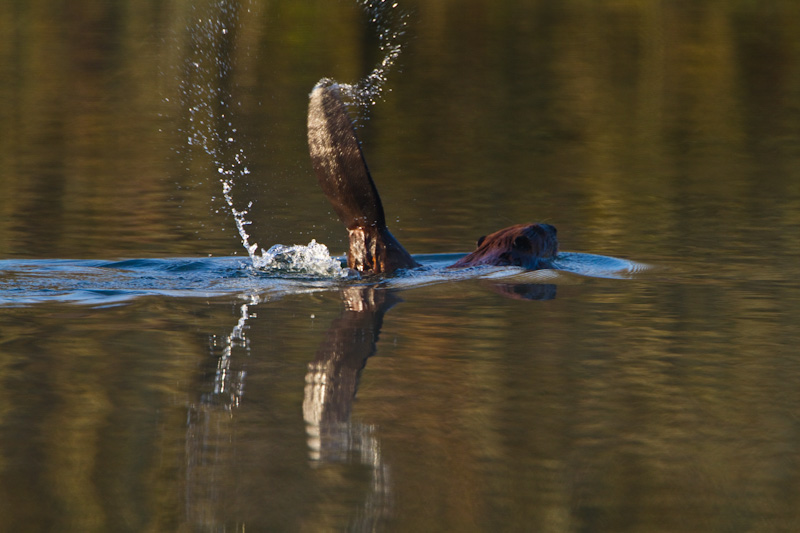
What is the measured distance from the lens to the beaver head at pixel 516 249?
24.1 ft

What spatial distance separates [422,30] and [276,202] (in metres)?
19.2

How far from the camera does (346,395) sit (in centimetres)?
447

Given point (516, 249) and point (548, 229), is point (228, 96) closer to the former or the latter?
point (548, 229)

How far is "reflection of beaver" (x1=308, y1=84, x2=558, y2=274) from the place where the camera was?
6.53m

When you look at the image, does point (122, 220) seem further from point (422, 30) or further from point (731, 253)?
point (422, 30)

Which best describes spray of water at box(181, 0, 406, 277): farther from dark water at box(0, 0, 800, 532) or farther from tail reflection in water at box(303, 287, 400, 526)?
tail reflection in water at box(303, 287, 400, 526)

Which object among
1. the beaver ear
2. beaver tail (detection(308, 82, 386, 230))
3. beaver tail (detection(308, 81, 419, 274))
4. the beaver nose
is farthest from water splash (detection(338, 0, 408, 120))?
beaver tail (detection(308, 82, 386, 230))

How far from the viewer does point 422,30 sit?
29.5 m

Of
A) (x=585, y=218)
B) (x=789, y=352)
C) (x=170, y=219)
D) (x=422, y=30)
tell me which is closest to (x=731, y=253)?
(x=585, y=218)

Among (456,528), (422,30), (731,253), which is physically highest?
(422,30)

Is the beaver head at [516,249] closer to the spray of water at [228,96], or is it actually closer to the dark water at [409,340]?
the dark water at [409,340]

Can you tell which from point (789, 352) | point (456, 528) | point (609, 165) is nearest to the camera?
point (456, 528)

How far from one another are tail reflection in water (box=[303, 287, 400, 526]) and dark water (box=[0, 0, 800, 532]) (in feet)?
0.05

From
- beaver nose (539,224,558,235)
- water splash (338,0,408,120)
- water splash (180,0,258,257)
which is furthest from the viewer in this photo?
water splash (338,0,408,120)
